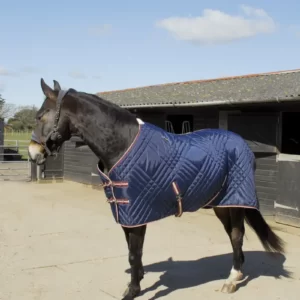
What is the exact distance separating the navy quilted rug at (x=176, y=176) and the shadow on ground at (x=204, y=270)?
88 centimetres

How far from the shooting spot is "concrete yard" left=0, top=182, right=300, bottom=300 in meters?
4.25

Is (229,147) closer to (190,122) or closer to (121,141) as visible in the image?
(121,141)

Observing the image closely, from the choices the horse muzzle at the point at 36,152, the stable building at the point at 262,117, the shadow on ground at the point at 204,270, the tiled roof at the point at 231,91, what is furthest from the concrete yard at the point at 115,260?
the tiled roof at the point at 231,91

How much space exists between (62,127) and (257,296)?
2406 mm

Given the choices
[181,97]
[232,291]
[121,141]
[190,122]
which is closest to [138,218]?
[121,141]

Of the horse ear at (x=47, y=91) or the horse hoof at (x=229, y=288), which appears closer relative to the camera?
the horse ear at (x=47, y=91)

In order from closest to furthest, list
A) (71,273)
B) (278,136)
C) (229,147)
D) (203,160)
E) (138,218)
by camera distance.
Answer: (138,218)
(203,160)
(229,147)
(71,273)
(278,136)

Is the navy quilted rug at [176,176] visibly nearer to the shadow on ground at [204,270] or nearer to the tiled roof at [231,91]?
the shadow on ground at [204,270]

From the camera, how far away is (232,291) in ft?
13.9

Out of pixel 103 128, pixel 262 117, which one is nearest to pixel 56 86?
pixel 103 128

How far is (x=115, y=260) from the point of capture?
209 inches

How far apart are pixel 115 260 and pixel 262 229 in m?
1.80

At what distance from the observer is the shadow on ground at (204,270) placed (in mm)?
4488

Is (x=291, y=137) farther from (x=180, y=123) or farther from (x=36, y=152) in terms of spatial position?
(x=36, y=152)
